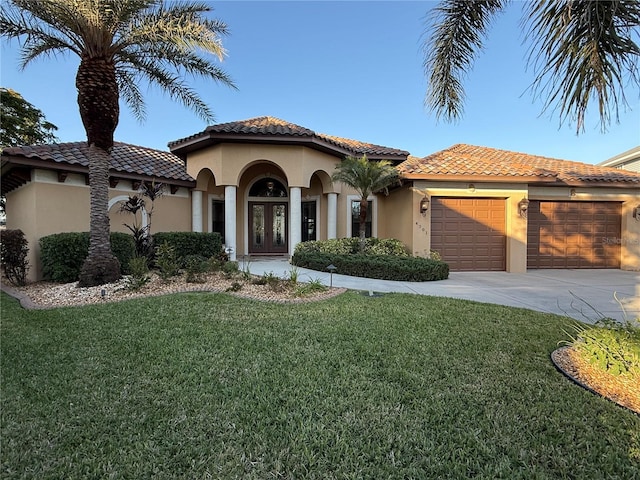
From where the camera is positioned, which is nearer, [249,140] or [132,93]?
[132,93]

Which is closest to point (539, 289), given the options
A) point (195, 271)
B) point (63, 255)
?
point (195, 271)

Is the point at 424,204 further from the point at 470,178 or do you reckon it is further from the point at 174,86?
the point at 174,86

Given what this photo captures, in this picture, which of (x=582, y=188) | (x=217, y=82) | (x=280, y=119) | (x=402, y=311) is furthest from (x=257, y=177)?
(x=582, y=188)

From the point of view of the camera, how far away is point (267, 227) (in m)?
16.4

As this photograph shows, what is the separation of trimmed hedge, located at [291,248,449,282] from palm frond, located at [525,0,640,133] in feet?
21.7

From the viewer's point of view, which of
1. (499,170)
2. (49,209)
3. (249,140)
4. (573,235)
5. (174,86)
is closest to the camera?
(49,209)

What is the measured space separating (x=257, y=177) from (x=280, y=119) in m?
3.03

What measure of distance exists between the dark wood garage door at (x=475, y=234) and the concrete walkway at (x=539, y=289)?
2.67ft

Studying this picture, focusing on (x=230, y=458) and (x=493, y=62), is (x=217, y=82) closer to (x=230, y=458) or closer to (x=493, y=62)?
(x=493, y=62)

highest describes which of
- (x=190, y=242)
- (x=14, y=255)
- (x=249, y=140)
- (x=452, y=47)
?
(x=249, y=140)

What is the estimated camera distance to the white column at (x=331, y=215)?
1421 centimetres

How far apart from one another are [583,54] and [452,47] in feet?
6.05

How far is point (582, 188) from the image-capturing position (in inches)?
522

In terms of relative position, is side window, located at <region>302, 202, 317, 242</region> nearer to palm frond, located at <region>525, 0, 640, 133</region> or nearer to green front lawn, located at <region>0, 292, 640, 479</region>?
green front lawn, located at <region>0, 292, 640, 479</region>
